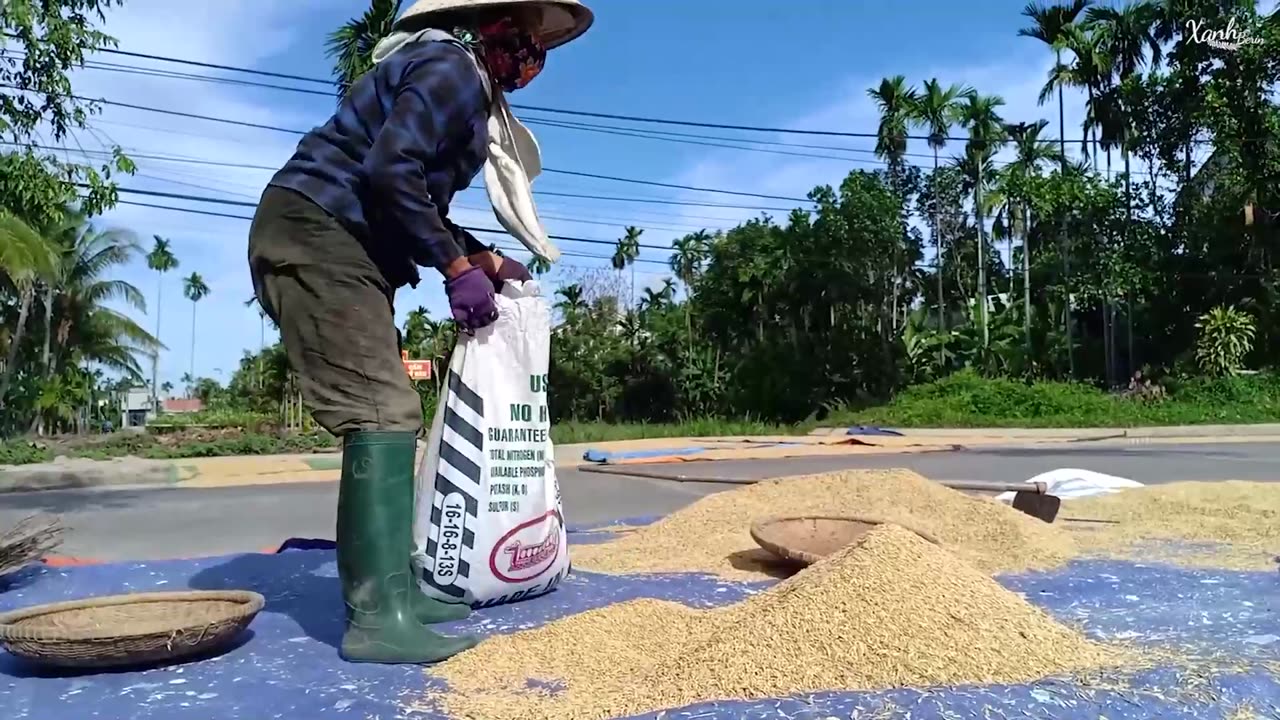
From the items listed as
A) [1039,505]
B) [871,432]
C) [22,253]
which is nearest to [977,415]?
[871,432]

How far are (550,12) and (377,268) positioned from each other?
0.81 metres

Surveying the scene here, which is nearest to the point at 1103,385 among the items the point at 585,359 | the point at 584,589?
the point at 585,359

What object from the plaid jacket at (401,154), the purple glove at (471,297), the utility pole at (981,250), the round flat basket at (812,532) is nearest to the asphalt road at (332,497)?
the round flat basket at (812,532)

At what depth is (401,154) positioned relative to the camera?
94.0 inches

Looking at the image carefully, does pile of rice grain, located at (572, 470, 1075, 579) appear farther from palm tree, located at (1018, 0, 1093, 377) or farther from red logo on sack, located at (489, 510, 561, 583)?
palm tree, located at (1018, 0, 1093, 377)

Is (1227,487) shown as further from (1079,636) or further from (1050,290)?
(1050,290)

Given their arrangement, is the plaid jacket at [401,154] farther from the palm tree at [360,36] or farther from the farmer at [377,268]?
the palm tree at [360,36]

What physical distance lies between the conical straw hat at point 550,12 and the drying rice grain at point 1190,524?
94.5 inches

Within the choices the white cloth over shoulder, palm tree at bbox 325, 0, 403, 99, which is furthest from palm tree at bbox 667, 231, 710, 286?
the white cloth over shoulder

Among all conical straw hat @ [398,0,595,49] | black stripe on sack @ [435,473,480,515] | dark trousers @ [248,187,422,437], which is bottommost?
black stripe on sack @ [435,473,480,515]

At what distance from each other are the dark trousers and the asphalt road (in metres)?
3.20

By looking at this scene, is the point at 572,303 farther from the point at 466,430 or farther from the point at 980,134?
the point at 466,430

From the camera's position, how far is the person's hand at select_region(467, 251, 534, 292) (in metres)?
2.94

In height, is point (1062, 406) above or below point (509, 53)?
below
